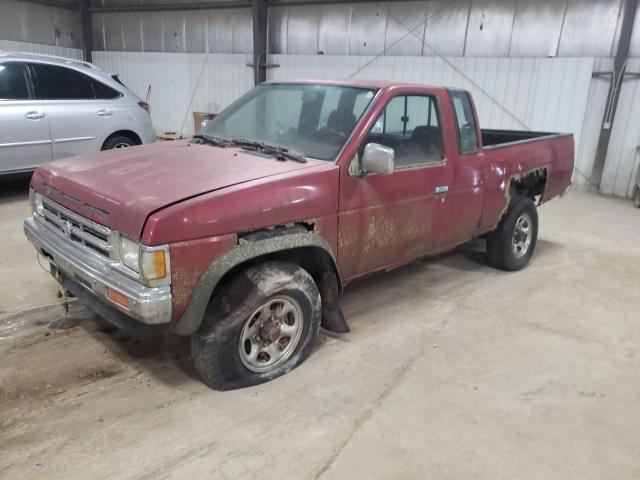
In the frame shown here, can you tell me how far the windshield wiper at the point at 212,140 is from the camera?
365cm

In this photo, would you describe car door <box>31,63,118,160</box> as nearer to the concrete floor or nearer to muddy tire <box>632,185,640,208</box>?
the concrete floor

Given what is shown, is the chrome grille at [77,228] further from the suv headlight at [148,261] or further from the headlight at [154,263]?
the headlight at [154,263]

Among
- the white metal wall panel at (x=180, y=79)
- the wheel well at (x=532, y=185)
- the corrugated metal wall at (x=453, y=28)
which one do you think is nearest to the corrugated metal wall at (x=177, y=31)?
the white metal wall panel at (x=180, y=79)

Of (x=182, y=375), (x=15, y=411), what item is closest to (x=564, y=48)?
(x=182, y=375)

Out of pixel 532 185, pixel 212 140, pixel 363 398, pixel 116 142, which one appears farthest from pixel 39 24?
pixel 363 398

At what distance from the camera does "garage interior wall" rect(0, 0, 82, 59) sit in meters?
12.6

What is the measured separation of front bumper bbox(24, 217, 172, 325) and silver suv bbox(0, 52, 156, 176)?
379cm

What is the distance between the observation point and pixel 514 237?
5098 mm

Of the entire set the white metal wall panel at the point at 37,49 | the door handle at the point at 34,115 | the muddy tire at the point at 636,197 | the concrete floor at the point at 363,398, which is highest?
the white metal wall panel at the point at 37,49

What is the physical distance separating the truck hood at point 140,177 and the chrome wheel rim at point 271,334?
78cm

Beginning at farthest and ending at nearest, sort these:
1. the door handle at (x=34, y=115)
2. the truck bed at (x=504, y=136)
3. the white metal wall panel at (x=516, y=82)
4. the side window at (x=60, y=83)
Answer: the white metal wall panel at (x=516, y=82), the side window at (x=60, y=83), the door handle at (x=34, y=115), the truck bed at (x=504, y=136)

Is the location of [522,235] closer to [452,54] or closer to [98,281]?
[98,281]

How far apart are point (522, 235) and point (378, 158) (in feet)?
9.08

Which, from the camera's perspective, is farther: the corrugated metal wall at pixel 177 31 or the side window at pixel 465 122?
the corrugated metal wall at pixel 177 31
